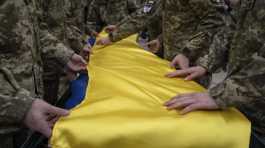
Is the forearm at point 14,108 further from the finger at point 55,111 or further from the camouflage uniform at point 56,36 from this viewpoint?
the camouflage uniform at point 56,36

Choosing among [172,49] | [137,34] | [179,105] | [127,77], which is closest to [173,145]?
[179,105]

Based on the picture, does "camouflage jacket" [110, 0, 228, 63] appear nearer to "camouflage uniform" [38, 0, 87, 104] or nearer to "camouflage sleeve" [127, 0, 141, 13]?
"camouflage uniform" [38, 0, 87, 104]

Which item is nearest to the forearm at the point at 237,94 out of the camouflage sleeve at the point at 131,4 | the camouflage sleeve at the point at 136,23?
the camouflage sleeve at the point at 136,23

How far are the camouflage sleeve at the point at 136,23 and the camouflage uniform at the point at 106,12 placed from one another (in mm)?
1704

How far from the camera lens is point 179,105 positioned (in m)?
1.52

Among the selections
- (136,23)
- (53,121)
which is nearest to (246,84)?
(53,121)

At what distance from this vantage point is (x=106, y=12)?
527 centimetres

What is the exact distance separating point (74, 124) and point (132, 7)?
14.2 ft

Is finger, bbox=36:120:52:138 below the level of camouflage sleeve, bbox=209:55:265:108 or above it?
below

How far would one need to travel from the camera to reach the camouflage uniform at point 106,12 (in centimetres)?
517

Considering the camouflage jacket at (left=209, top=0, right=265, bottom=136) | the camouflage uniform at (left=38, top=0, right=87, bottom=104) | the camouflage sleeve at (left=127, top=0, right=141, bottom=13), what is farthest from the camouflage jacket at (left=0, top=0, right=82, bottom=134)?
the camouflage sleeve at (left=127, top=0, right=141, bottom=13)

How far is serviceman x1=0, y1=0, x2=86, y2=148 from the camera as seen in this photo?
1377 mm

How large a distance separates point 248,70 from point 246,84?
0.06 metres

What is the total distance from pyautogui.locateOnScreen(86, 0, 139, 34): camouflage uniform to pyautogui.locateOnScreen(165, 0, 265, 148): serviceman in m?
3.45
